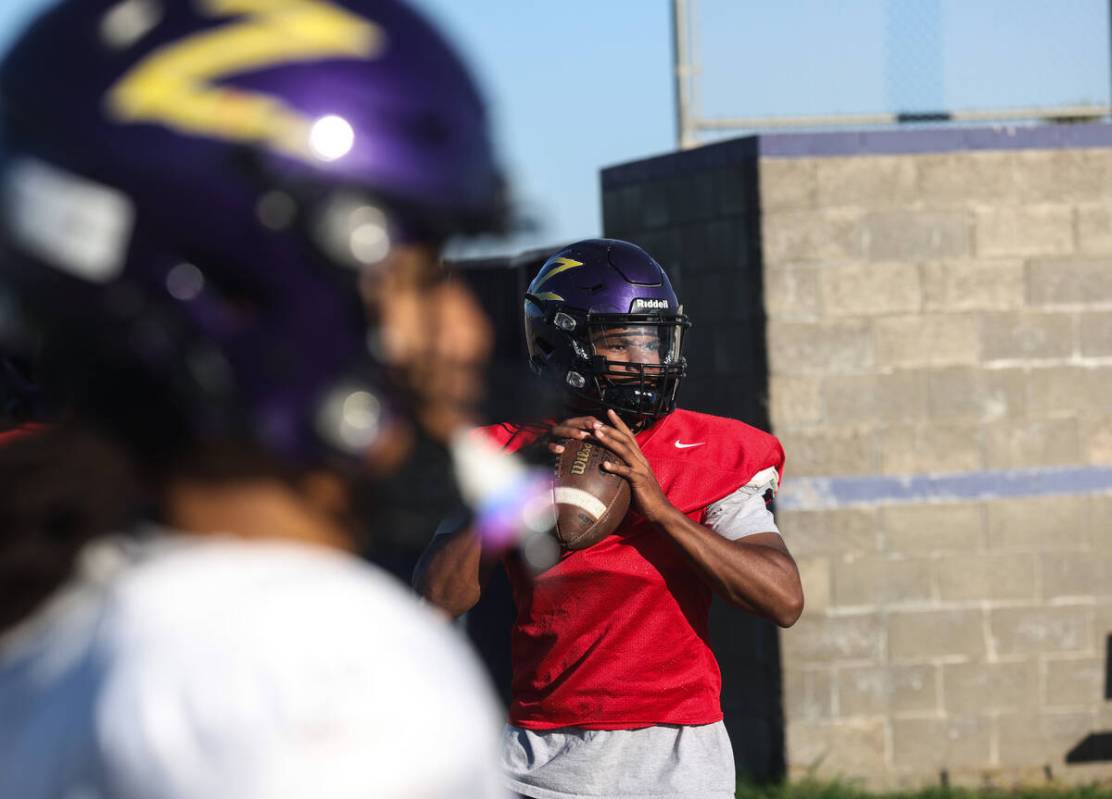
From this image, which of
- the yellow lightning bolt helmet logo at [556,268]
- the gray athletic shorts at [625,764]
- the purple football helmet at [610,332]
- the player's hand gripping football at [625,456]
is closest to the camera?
the gray athletic shorts at [625,764]

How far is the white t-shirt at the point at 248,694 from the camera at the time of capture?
0.91m

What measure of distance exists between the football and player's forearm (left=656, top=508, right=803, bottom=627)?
0.11 m

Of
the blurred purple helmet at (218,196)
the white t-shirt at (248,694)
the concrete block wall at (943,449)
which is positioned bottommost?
the concrete block wall at (943,449)

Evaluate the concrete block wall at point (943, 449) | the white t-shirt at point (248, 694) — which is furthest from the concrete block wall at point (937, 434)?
the white t-shirt at point (248, 694)

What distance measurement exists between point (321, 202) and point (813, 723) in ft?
17.3

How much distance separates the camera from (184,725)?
2.98ft

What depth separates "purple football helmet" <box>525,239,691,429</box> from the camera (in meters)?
3.51

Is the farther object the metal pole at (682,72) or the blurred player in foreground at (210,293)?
the metal pole at (682,72)

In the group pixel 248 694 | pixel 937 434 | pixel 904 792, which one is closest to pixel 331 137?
pixel 248 694

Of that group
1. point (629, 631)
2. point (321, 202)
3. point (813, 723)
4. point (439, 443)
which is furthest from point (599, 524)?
point (813, 723)

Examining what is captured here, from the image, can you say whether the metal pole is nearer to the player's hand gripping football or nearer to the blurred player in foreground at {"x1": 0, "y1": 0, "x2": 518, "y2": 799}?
the player's hand gripping football

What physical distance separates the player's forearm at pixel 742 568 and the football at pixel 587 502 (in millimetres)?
107

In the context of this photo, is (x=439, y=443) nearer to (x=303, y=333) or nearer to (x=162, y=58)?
(x=303, y=333)

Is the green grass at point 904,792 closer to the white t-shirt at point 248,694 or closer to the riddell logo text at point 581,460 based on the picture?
the riddell logo text at point 581,460
